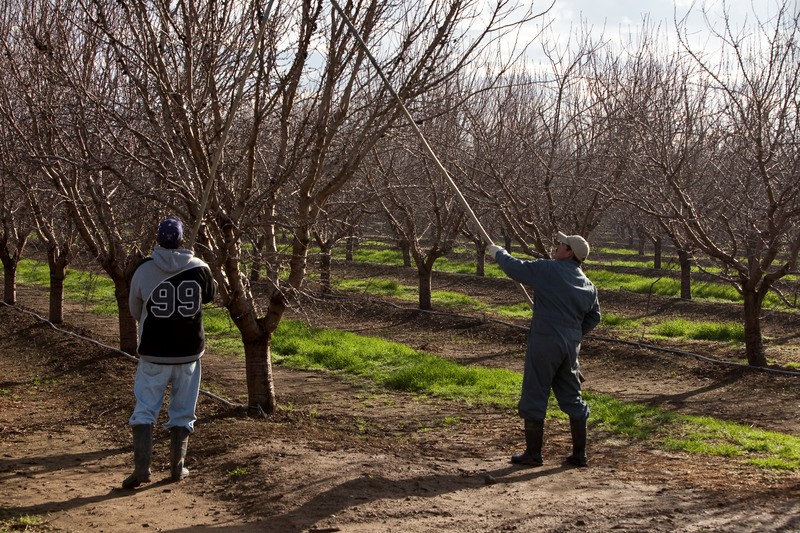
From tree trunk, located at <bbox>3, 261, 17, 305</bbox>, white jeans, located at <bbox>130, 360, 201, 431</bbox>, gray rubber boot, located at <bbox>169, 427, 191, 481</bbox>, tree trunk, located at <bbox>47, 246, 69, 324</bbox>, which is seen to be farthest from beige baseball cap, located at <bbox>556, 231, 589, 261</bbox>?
tree trunk, located at <bbox>3, 261, 17, 305</bbox>

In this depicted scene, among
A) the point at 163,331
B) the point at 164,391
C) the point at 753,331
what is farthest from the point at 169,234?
the point at 753,331

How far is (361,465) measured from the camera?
5.44m

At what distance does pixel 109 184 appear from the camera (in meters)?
10.2

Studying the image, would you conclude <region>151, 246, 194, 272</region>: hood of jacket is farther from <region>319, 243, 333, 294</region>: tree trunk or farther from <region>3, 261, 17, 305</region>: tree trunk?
<region>3, 261, 17, 305</region>: tree trunk

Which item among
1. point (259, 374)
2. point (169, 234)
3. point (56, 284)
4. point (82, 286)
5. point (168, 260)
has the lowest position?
point (82, 286)

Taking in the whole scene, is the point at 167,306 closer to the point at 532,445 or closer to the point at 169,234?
the point at 169,234

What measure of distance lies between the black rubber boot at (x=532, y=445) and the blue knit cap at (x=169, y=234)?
248 centimetres

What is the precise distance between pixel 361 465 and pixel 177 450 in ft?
3.71

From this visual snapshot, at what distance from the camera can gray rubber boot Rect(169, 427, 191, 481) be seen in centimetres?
538

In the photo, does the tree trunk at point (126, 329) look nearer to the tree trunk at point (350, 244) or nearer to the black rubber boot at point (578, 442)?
the tree trunk at point (350, 244)

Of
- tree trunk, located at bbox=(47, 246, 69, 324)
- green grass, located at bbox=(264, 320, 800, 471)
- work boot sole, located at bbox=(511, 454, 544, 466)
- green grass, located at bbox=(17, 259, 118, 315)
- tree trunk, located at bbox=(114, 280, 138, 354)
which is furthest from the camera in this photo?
green grass, located at bbox=(17, 259, 118, 315)

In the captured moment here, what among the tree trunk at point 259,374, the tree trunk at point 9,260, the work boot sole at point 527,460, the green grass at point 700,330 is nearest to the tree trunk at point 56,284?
the tree trunk at point 9,260

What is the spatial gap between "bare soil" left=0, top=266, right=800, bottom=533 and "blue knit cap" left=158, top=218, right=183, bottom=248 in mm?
1453

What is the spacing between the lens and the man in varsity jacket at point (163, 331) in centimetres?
521
